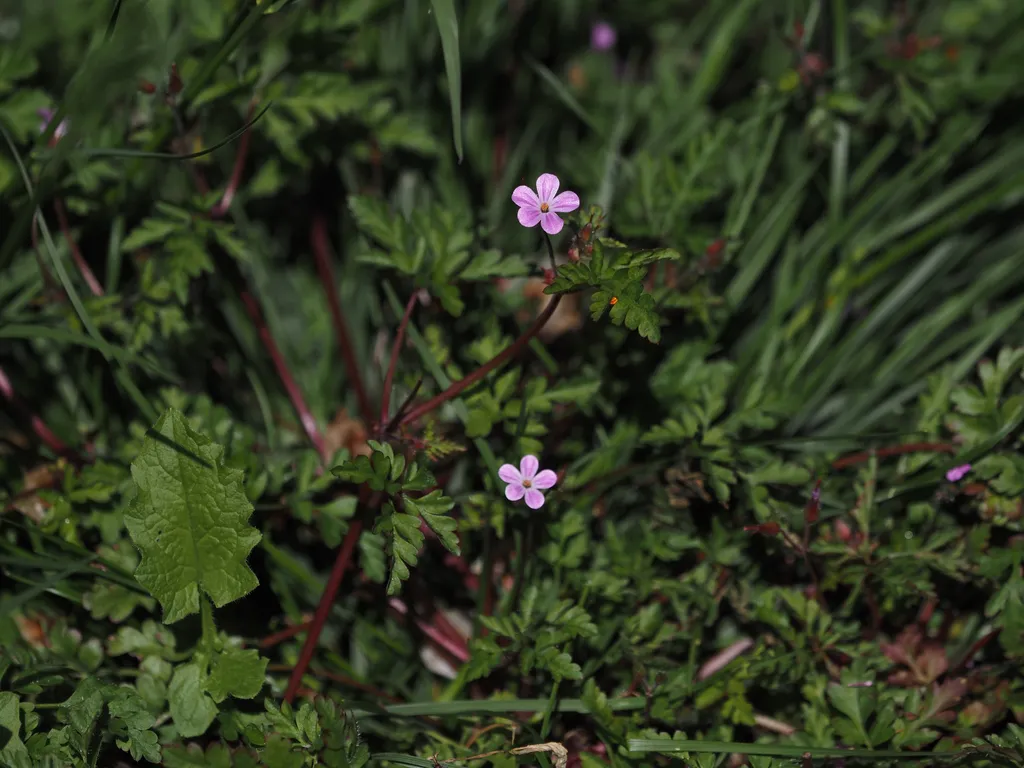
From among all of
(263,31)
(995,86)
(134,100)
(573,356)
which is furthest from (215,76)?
(995,86)

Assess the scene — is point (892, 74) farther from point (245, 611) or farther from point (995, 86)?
point (245, 611)

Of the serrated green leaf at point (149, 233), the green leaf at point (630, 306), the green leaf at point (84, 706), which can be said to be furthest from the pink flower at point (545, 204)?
the green leaf at point (84, 706)

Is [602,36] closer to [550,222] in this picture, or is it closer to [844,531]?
[550,222]

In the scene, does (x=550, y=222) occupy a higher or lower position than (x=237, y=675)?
higher

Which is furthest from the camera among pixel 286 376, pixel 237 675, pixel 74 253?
pixel 286 376

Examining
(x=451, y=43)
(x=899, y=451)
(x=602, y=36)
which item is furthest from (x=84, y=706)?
(x=602, y=36)

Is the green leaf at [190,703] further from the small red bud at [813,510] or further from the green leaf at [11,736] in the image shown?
the small red bud at [813,510]

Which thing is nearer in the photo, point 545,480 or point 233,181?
point 545,480
